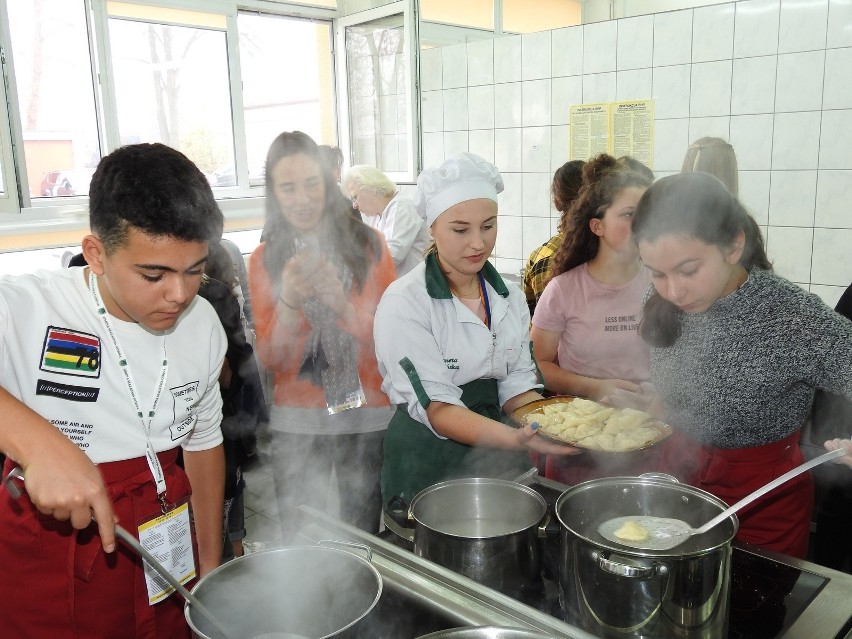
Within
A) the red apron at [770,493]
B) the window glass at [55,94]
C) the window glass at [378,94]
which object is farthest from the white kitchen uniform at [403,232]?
the red apron at [770,493]

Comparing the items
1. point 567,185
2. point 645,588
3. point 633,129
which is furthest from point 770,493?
point 633,129

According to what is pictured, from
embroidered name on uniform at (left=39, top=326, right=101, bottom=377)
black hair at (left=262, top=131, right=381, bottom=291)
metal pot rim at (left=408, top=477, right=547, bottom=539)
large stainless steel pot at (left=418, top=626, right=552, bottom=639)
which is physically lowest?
large stainless steel pot at (left=418, top=626, right=552, bottom=639)

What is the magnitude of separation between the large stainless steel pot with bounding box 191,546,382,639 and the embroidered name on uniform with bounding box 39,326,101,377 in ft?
1.74

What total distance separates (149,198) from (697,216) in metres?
1.14

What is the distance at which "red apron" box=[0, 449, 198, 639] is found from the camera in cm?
129

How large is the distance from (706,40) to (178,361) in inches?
136

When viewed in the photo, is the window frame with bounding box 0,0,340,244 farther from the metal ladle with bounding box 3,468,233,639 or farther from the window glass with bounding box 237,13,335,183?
the metal ladle with bounding box 3,468,233,639

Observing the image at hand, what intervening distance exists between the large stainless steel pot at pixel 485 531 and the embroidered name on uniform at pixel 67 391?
661mm

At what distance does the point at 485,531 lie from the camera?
139 cm

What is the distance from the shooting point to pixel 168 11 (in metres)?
4.64

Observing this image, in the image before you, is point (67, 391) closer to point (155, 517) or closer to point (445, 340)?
point (155, 517)

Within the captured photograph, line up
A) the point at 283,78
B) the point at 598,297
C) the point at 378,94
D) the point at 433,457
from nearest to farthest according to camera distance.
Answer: the point at 433,457 → the point at 598,297 → the point at 283,78 → the point at 378,94

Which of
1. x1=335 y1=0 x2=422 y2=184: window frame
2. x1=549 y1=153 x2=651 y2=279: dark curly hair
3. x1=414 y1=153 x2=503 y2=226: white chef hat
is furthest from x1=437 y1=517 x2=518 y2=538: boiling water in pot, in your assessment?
x1=335 y1=0 x2=422 y2=184: window frame

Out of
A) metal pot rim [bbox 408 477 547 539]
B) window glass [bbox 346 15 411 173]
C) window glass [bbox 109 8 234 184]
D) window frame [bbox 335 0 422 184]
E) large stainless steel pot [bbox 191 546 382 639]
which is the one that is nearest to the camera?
large stainless steel pot [bbox 191 546 382 639]
